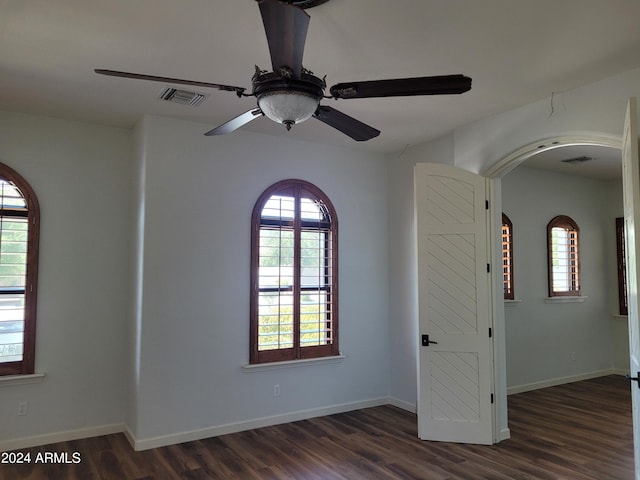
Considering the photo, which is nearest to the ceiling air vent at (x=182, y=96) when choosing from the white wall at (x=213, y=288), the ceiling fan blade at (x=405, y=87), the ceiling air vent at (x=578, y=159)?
the white wall at (x=213, y=288)

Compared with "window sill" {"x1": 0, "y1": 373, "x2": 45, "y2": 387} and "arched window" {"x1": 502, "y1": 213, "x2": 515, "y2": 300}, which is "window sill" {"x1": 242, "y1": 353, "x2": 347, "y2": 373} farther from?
"arched window" {"x1": 502, "y1": 213, "x2": 515, "y2": 300}

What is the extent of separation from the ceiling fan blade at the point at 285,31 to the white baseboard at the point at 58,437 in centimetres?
384

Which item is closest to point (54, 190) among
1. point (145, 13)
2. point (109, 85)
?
point (109, 85)

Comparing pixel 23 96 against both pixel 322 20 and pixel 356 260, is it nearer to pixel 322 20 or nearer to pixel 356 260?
pixel 322 20

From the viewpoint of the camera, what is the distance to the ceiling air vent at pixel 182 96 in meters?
3.68

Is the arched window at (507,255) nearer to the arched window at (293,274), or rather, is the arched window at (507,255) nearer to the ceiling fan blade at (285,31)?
the arched window at (293,274)

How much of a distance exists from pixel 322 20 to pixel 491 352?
3125 mm

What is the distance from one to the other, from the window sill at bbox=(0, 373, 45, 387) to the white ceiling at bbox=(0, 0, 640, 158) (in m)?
2.32

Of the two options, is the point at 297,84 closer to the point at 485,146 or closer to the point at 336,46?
the point at 336,46

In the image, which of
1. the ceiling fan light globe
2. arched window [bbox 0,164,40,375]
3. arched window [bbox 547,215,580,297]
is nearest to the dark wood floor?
arched window [bbox 0,164,40,375]

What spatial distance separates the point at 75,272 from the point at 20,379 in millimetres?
1000

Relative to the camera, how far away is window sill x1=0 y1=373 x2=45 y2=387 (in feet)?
13.1

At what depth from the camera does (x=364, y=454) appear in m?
3.97

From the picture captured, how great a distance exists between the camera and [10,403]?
404cm
